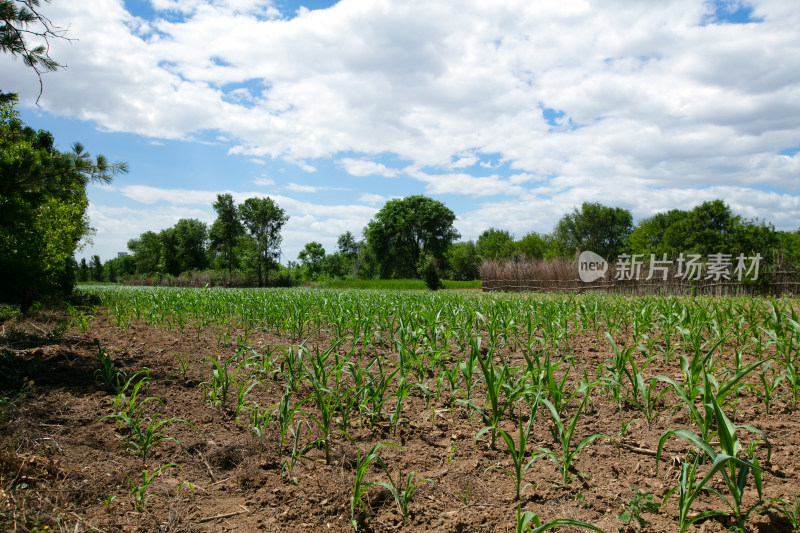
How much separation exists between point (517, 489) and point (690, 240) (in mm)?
53036

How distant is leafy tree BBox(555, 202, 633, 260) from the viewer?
68000 millimetres

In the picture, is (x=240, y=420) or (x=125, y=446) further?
(x=240, y=420)

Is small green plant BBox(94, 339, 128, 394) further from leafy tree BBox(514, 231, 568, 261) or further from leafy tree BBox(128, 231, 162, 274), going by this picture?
leafy tree BBox(128, 231, 162, 274)

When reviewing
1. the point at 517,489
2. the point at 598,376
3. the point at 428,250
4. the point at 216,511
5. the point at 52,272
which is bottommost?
the point at 216,511

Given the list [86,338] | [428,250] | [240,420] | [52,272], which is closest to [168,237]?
[428,250]

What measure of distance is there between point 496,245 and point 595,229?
15430 millimetres

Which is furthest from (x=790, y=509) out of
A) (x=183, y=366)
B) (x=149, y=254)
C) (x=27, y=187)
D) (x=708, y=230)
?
(x=149, y=254)

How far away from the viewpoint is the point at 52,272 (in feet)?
35.0

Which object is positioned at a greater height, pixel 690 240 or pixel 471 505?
pixel 690 240

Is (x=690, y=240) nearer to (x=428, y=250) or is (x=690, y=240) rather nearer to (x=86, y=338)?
(x=428, y=250)

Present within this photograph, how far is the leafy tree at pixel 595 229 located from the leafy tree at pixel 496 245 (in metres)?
9.01

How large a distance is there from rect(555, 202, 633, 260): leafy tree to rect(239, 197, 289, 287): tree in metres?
43.6

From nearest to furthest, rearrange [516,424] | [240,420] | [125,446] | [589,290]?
[125,446]
[516,424]
[240,420]
[589,290]

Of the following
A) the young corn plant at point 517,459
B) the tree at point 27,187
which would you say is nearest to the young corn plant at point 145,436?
the young corn plant at point 517,459
